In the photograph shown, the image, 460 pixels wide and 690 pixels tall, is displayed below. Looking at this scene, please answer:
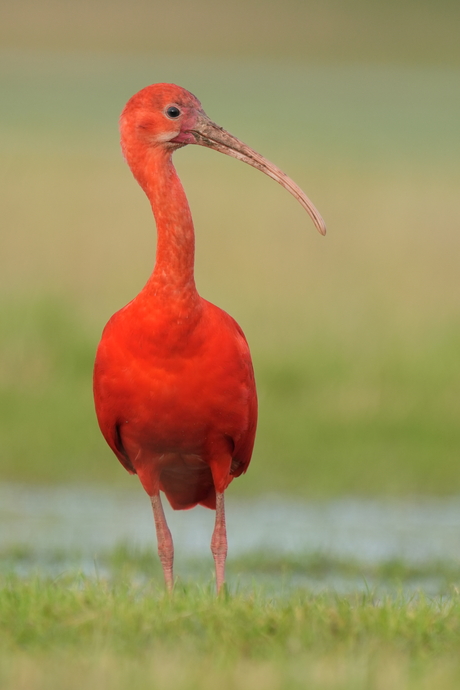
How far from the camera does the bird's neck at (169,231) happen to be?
18.0 feet

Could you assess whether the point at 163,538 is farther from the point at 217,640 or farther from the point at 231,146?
the point at 231,146

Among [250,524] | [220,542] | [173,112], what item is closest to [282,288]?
[250,524]

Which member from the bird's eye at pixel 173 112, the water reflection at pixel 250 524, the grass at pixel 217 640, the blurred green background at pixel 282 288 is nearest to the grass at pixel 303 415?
the blurred green background at pixel 282 288

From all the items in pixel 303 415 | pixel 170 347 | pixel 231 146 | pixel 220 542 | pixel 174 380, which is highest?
pixel 231 146

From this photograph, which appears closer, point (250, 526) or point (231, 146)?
point (231, 146)

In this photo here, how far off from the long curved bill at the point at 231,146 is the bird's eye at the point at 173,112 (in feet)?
0.28

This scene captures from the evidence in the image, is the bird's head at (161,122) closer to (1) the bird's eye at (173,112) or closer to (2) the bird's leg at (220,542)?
(1) the bird's eye at (173,112)

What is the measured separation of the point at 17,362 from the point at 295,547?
4296 millimetres

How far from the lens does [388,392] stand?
36.4ft

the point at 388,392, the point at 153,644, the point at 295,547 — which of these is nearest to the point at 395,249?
the point at 388,392

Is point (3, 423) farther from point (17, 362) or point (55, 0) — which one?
point (55, 0)

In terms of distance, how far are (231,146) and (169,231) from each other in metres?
0.52

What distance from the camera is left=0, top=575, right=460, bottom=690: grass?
406 centimetres

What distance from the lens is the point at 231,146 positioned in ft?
19.1
